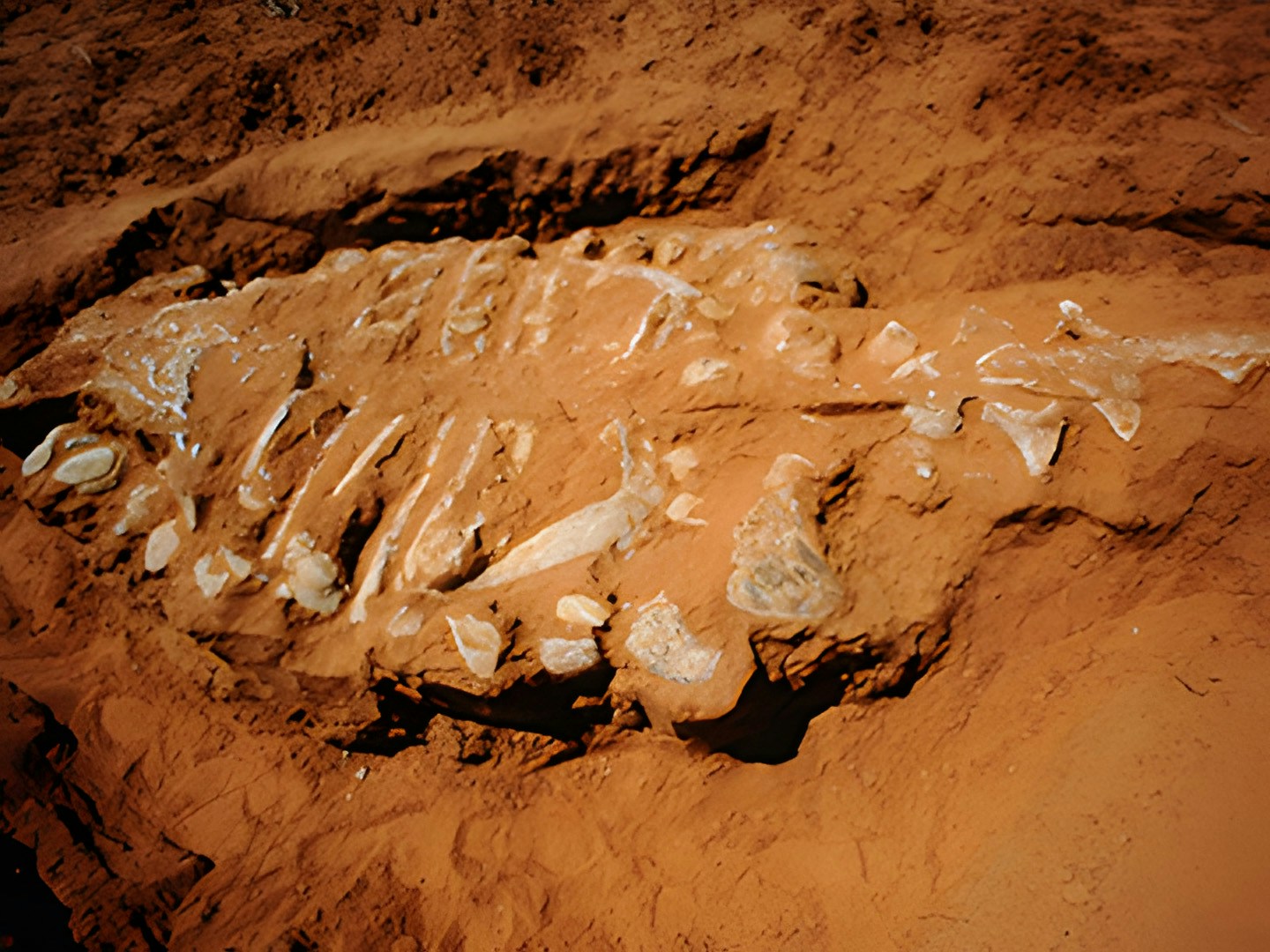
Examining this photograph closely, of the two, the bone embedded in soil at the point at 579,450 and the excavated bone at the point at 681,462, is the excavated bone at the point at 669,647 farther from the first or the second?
the excavated bone at the point at 681,462

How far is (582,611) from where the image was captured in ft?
7.47

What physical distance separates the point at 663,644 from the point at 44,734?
7.49ft

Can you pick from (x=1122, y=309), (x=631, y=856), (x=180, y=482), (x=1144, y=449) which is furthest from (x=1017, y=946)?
(x=180, y=482)

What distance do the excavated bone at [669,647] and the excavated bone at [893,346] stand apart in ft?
3.56

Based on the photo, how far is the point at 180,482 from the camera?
111 inches

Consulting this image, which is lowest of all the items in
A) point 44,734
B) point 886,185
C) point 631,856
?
point 631,856

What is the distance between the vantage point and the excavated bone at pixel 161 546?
9.15 feet

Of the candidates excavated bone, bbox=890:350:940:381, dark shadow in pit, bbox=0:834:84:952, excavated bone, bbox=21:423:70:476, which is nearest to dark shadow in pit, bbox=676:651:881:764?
excavated bone, bbox=890:350:940:381

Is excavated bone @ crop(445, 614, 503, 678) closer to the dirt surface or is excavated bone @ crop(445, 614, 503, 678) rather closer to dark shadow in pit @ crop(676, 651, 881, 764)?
the dirt surface

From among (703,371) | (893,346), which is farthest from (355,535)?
(893,346)

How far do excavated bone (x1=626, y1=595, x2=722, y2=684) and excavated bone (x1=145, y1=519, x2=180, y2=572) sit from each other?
6.01 ft

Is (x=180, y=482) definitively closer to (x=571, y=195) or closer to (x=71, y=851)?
(x=71, y=851)

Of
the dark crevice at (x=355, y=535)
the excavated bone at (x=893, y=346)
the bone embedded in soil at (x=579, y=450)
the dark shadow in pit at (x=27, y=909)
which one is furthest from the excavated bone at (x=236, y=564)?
the excavated bone at (x=893, y=346)

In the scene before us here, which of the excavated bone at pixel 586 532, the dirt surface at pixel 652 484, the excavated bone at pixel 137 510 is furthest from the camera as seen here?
the excavated bone at pixel 137 510
